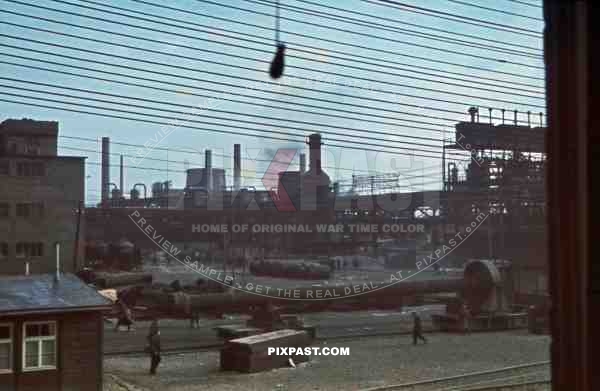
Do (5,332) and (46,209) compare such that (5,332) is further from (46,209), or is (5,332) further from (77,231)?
(77,231)

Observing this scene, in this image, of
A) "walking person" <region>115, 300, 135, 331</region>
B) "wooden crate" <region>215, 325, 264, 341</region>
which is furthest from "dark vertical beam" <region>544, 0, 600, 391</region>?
"walking person" <region>115, 300, 135, 331</region>

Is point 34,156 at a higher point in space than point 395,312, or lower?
higher

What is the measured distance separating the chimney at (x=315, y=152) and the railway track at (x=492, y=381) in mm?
→ 1809

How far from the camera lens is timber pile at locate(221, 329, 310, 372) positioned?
4.71m

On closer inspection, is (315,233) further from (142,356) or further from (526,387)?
(526,387)

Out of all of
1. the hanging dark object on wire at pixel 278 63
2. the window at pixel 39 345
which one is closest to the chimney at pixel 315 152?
the window at pixel 39 345

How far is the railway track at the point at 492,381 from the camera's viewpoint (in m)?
3.97

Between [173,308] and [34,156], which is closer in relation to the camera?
[34,156]

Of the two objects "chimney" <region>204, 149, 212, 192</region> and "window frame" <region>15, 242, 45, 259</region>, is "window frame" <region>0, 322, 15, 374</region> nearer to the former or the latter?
"window frame" <region>15, 242, 45, 259</region>

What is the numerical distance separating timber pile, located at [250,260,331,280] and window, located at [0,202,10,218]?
2788mm

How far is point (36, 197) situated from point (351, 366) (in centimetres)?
266

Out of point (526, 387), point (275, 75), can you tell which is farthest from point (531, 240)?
point (275, 75)

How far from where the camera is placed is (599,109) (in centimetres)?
70

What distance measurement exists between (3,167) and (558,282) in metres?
3.88
